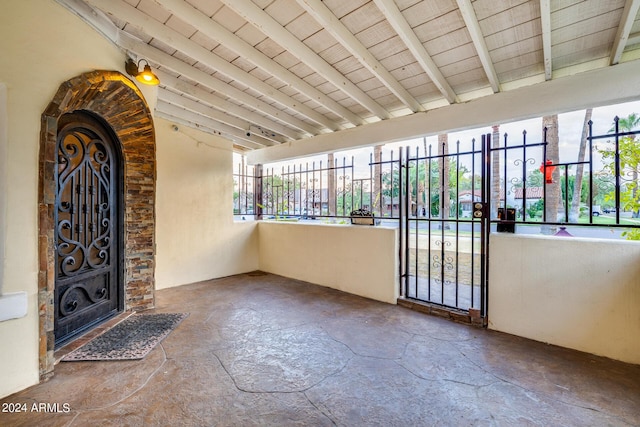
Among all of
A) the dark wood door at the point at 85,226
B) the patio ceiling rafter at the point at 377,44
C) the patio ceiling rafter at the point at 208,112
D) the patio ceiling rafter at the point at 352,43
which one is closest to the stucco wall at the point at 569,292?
the patio ceiling rafter at the point at 377,44

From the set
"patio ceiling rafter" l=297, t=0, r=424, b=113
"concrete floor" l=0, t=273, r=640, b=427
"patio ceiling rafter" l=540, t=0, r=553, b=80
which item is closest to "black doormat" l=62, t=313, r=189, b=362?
"concrete floor" l=0, t=273, r=640, b=427

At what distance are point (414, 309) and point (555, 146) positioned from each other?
233 inches

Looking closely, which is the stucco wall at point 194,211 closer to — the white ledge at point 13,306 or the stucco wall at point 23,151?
the stucco wall at point 23,151

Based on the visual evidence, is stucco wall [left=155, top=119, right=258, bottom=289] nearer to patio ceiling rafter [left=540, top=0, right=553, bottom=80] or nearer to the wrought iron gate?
the wrought iron gate

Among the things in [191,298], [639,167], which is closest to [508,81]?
[639,167]

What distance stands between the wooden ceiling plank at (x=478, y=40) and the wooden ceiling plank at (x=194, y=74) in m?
2.90

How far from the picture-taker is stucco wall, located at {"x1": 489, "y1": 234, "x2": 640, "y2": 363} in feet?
8.16

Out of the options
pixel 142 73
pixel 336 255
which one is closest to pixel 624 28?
pixel 336 255

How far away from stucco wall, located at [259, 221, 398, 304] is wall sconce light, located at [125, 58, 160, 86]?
3261mm

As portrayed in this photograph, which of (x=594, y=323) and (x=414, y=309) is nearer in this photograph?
(x=594, y=323)

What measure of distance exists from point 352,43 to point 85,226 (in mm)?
3581

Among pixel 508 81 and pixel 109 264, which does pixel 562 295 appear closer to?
pixel 508 81

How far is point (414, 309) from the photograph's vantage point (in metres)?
3.78

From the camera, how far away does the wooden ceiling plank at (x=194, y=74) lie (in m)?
2.96
